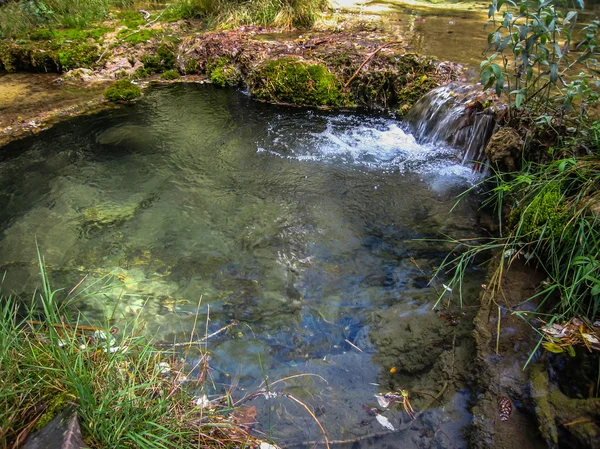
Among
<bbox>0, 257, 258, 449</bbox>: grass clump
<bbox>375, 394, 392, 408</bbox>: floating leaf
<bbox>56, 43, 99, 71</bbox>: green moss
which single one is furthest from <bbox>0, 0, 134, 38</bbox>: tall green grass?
<bbox>375, 394, 392, 408</bbox>: floating leaf

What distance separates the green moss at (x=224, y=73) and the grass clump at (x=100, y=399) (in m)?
6.58

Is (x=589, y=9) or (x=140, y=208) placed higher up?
(x=589, y=9)

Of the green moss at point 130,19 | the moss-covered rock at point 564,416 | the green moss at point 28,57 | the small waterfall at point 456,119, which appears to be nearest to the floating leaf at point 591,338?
the moss-covered rock at point 564,416

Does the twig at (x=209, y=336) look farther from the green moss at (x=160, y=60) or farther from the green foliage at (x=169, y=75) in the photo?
the green moss at (x=160, y=60)

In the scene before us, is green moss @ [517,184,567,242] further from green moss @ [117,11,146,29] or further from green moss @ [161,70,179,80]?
green moss @ [117,11,146,29]

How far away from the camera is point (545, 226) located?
3002 mm

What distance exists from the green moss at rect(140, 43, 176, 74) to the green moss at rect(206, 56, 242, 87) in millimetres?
1035

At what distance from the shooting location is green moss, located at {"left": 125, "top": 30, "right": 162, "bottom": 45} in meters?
8.53

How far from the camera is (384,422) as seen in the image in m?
2.42

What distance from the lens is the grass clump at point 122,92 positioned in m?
7.27

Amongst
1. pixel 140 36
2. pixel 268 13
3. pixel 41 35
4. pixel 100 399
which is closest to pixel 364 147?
pixel 100 399

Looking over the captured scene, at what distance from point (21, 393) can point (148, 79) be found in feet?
25.1

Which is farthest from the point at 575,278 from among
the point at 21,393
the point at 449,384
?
the point at 21,393

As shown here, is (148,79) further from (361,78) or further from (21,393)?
(21,393)
